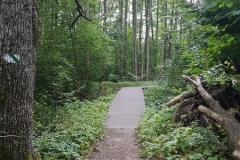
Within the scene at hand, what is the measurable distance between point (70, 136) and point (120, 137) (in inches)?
55.7

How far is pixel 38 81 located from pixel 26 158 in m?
5.39

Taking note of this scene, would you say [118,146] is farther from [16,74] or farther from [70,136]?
[16,74]

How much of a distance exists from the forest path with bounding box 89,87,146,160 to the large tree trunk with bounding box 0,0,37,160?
2.22 metres

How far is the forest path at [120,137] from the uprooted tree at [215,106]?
1.53 meters

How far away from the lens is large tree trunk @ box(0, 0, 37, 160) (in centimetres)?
301

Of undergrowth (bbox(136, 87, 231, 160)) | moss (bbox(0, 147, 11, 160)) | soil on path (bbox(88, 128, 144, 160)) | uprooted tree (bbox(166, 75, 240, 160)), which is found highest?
uprooted tree (bbox(166, 75, 240, 160))

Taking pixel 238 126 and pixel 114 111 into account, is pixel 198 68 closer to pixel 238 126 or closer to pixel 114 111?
pixel 238 126

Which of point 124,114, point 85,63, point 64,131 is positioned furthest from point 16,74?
point 85,63

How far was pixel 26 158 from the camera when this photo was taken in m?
3.24

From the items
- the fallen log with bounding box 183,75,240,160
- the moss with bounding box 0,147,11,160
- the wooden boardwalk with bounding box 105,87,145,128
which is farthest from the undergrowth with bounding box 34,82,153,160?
the fallen log with bounding box 183,75,240,160

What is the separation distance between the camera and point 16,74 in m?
3.10

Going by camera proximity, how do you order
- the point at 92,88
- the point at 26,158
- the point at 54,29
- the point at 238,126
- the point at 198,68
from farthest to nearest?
the point at 92,88 → the point at 54,29 → the point at 198,68 → the point at 238,126 → the point at 26,158

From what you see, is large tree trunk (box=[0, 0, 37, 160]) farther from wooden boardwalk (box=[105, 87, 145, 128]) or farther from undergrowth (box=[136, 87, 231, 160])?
wooden boardwalk (box=[105, 87, 145, 128])

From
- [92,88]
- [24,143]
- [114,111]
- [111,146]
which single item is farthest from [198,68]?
[92,88]
